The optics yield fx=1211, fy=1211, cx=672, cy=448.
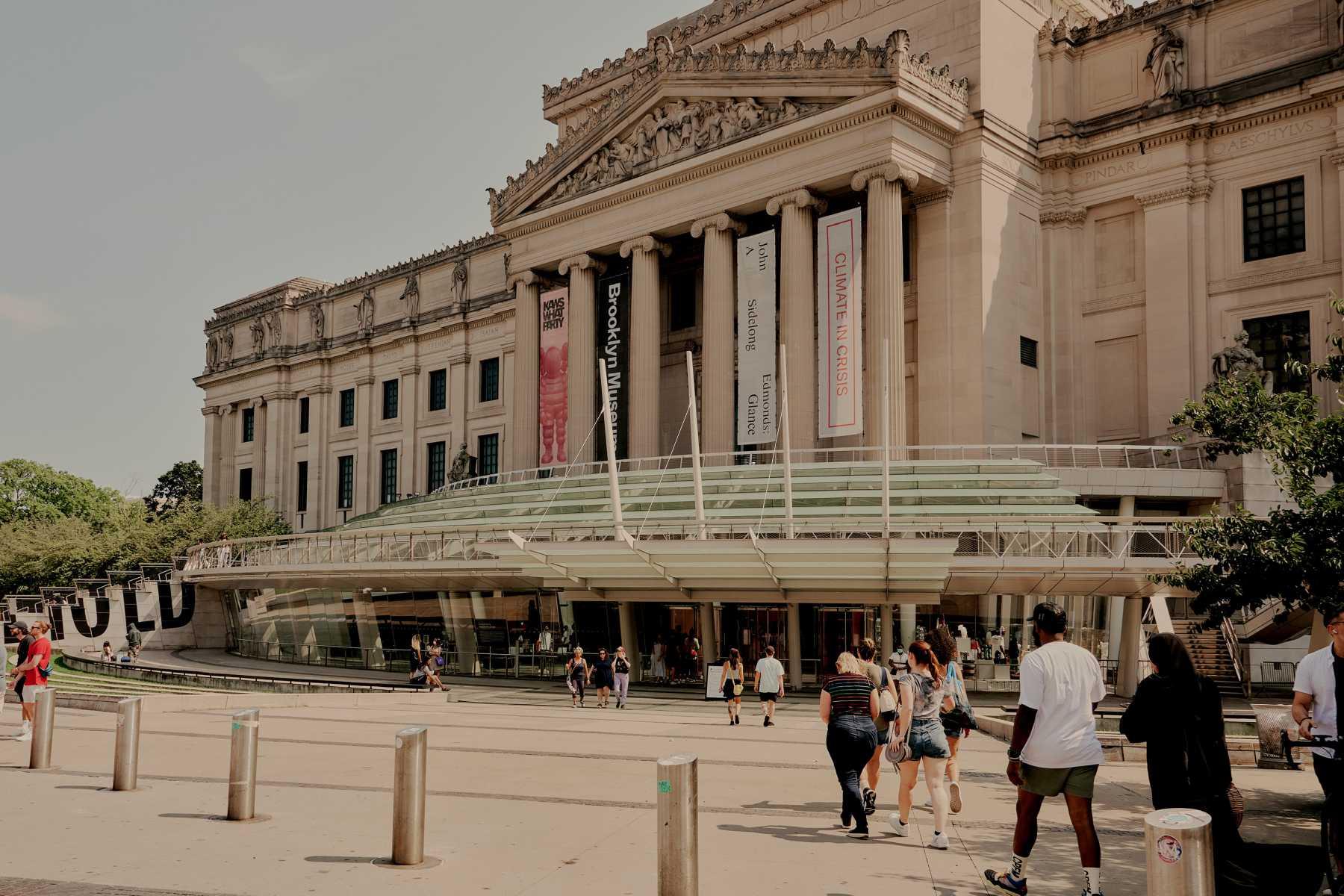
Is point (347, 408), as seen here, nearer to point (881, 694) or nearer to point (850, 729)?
point (881, 694)

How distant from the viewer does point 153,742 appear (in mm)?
18531

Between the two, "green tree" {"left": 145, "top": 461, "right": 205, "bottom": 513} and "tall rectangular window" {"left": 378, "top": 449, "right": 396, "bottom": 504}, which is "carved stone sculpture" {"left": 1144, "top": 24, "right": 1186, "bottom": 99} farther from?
"green tree" {"left": 145, "top": 461, "right": 205, "bottom": 513}

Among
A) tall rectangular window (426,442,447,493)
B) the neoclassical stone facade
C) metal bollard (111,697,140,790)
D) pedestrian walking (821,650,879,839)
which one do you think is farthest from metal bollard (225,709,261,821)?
tall rectangular window (426,442,447,493)

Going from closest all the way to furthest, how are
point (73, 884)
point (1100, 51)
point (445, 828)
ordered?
point (73, 884), point (445, 828), point (1100, 51)

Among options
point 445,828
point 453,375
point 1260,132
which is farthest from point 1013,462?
point 453,375

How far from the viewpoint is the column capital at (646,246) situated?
49.7 m

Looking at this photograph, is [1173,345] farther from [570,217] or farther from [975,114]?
[570,217]

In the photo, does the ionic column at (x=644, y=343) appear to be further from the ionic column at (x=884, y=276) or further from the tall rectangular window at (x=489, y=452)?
the tall rectangular window at (x=489, y=452)

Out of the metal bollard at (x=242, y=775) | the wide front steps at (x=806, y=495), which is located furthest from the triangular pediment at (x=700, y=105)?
the metal bollard at (x=242, y=775)

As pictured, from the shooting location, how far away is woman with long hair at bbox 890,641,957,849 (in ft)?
37.9

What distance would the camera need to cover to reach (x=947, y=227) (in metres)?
43.9

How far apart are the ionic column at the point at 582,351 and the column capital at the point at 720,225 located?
6.55 m

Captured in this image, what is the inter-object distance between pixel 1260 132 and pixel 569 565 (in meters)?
29.7

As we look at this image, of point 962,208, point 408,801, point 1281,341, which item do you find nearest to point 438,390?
point 962,208
